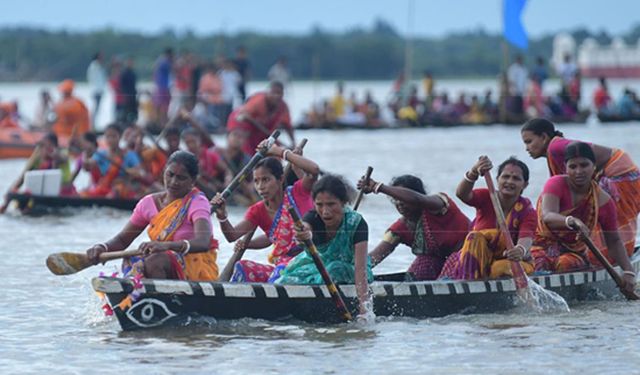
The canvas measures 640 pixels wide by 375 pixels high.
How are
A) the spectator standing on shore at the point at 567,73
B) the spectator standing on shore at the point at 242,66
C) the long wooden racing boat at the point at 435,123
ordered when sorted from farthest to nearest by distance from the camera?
the spectator standing on shore at the point at 567,73
the long wooden racing boat at the point at 435,123
the spectator standing on shore at the point at 242,66

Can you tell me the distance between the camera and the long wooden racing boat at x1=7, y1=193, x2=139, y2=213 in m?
15.5

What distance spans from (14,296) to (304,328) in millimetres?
2766

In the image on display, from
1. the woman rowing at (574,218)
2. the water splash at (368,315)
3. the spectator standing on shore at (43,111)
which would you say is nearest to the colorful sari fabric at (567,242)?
the woman rowing at (574,218)

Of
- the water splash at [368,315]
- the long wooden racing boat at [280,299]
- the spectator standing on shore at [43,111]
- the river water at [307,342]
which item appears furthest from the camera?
the spectator standing on shore at [43,111]

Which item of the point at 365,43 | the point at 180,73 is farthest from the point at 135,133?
the point at 365,43

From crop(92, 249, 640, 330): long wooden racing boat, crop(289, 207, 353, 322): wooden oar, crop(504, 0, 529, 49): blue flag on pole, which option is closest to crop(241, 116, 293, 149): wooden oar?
crop(504, 0, 529, 49): blue flag on pole

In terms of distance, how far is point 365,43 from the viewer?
96250 millimetres

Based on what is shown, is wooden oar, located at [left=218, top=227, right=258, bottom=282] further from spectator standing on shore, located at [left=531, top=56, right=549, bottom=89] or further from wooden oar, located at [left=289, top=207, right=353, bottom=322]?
spectator standing on shore, located at [left=531, top=56, right=549, bottom=89]

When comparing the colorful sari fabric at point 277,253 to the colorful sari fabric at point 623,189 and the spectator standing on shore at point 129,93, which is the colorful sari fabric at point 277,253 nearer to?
the colorful sari fabric at point 623,189

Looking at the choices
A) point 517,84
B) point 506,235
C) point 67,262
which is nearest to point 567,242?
point 506,235

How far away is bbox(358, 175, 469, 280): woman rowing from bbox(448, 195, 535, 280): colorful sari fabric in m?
0.14

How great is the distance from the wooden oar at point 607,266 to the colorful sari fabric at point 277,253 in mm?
1793

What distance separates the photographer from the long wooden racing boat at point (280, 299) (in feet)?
27.8

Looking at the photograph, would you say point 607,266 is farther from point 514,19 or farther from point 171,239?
point 514,19
